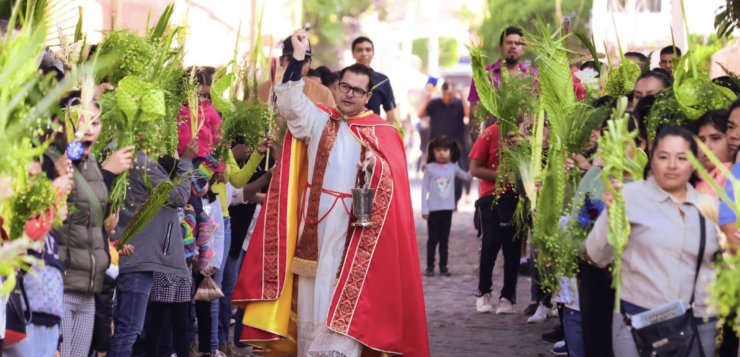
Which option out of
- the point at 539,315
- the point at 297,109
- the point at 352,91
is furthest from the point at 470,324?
the point at 297,109

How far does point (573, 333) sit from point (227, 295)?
3182mm

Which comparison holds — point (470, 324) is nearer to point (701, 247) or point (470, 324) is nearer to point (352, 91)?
point (352, 91)

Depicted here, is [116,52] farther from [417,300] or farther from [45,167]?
[417,300]

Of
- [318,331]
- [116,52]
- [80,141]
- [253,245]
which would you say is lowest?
[318,331]

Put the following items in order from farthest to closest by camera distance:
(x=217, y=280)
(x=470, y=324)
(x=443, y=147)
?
(x=443, y=147), (x=470, y=324), (x=217, y=280)

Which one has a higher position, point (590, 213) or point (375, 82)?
point (375, 82)

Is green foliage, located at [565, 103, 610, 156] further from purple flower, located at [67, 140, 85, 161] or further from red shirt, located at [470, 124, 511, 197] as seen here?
red shirt, located at [470, 124, 511, 197]

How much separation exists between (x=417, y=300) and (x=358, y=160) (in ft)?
3.29

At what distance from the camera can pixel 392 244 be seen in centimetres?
755

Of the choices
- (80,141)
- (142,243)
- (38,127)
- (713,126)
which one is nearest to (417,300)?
(142,243)

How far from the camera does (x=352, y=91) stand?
764cm

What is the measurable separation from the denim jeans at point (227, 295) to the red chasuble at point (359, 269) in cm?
129

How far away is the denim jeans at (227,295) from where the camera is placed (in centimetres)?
903

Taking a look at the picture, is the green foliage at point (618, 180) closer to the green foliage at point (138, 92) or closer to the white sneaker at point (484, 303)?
the green foliage at point (138, 92)
